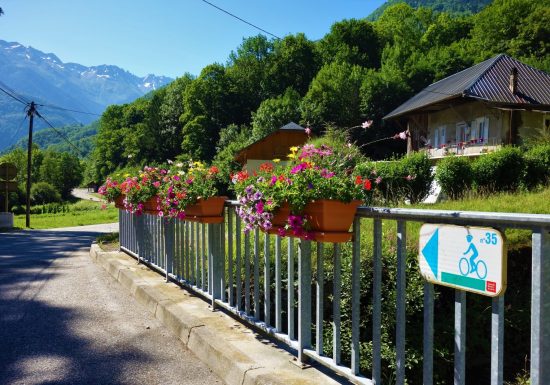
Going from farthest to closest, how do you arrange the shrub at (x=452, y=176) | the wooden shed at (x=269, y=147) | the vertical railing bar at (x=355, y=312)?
1. the wooden shed at (x=269, y=147)
2. the shrub at (x=452, y=176)
3. the vertical railing bar at (x=355, y=312)

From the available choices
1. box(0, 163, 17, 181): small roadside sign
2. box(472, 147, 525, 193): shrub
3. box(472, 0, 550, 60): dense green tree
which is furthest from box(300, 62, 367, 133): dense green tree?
box(472, 147, 525, 193): shrub

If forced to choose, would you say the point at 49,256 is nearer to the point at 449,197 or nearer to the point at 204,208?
the point at 204,208

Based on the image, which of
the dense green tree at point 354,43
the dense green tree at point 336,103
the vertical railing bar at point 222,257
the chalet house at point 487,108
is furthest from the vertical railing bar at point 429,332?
the dense green tree at point 354,43

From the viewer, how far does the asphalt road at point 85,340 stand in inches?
133

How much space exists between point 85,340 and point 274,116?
171ft

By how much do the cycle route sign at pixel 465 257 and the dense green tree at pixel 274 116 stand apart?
53001 millimetres

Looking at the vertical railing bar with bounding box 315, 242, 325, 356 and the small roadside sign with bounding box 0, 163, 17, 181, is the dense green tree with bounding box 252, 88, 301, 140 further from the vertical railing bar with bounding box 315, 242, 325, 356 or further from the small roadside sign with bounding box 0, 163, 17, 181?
the vertical railing bar with bounding box 315, 242, 325, 356

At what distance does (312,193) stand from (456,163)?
14256 millimetres

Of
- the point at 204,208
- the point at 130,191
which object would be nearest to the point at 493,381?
the point at 204,208

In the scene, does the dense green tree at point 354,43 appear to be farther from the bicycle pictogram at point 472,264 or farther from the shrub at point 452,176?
the bicycle pictogram at point 472,264

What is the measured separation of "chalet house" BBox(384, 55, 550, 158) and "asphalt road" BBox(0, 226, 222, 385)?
2296 cm

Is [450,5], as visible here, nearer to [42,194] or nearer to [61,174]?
[61,174]

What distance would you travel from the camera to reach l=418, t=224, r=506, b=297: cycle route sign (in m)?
1.81

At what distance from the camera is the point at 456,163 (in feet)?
51.6
